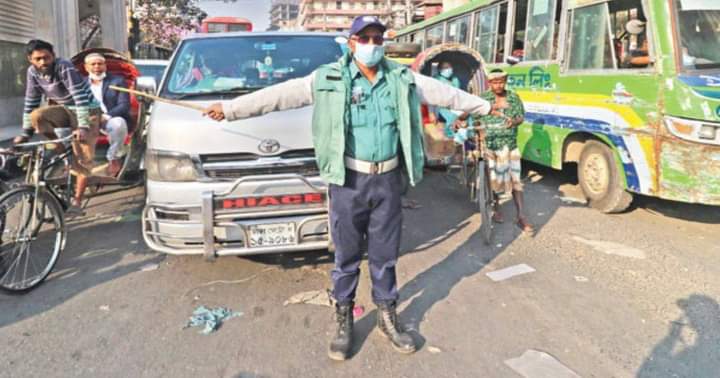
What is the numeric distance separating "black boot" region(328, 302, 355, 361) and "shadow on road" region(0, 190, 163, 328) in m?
2.15

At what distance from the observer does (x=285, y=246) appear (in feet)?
12.2

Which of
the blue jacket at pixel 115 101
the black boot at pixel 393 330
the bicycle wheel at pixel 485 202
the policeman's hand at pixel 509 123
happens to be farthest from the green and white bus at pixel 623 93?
the blue jacket at pixel 115 101

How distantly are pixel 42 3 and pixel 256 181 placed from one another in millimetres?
13314

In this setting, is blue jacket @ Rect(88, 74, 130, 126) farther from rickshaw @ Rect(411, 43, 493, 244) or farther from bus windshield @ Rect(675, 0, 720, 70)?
bus windshield @ Rect(675, 0, 720, 70)

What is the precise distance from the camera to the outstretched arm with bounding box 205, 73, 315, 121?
290cm

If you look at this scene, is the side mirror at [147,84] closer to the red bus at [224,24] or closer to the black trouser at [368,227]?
the black trouser at [368,227]

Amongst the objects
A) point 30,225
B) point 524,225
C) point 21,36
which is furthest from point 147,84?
point 21,36

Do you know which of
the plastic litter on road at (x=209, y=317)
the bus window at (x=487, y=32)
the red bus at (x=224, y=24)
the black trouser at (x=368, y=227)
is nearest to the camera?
the black trouser at (x=368, y=227)

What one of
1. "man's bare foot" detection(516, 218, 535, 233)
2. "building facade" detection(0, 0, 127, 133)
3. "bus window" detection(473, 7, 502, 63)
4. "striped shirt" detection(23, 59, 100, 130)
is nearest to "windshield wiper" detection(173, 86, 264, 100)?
"striped shirt" detection(23, 59, 100, 130)

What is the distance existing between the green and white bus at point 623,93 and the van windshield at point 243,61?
3.24 meters

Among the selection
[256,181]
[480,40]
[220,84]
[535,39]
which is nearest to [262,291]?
[256,181]

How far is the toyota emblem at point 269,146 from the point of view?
12.1ft

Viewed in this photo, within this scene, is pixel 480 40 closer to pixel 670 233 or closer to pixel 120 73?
pixel 670 233

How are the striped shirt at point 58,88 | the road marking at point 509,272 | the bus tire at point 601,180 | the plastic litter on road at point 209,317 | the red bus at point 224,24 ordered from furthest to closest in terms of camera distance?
the red bus at point 224,24 → the bus tire at point 601,180 → the striped shirt at point 58,88 → the road marking at point 509,272 → the plastic litter on road at point 209,317
